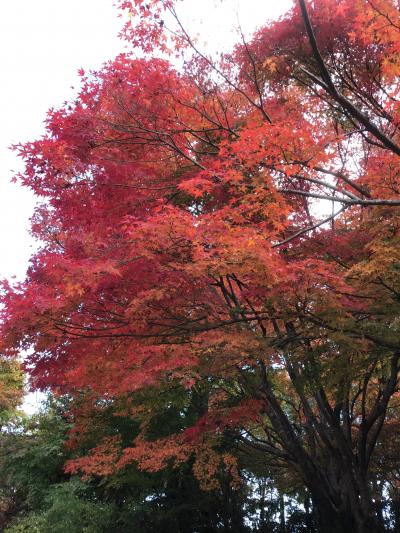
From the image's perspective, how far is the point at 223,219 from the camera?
20.1ft

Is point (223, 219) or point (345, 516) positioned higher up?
point (223, 219)

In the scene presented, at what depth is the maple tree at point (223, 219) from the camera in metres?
5.54

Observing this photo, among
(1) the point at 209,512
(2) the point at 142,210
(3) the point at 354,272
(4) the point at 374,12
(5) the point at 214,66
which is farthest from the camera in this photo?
(1) the point at 209,512

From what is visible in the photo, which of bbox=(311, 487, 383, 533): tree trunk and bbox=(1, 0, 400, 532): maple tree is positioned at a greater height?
bbox=(1, 0, 400, 532): maple tree

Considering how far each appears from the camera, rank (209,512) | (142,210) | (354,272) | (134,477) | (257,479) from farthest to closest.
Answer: (257,479) → (209,512) → (134,477) → (142,210) → (354,272)

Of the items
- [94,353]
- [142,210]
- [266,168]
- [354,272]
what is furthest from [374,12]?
[94,353]

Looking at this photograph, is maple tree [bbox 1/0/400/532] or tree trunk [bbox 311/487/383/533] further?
tree trunk [bbox 311/487/383/533]

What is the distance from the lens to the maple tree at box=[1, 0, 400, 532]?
5.54m

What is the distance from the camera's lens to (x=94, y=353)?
7410mm

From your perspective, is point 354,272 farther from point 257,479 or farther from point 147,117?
point 257,479

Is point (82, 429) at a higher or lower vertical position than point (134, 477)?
higher

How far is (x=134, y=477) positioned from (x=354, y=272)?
8.36 metres

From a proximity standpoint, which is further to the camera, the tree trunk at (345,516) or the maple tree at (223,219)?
the tree trunk at (345,516)

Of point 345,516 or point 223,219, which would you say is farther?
point 345,516
